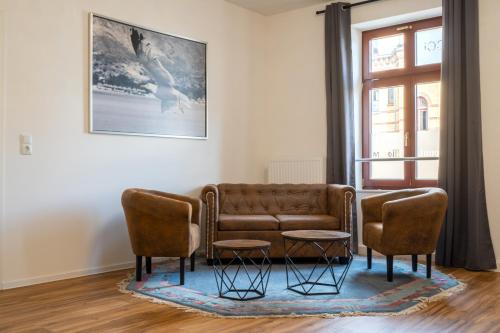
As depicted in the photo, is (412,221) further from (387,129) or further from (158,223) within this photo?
(158,223)

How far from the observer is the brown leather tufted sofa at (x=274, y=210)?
4789 millimetres

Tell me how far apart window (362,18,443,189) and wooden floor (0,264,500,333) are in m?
2.03

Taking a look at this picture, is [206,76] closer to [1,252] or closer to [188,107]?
[188,107]

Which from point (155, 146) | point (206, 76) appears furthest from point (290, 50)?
point (155, 146)

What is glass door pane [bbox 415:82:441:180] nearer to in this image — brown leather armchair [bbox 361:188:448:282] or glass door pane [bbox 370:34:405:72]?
glass door pane [bbox 370:34:405:72]

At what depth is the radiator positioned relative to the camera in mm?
5836

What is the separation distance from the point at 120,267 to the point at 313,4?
12.3ft

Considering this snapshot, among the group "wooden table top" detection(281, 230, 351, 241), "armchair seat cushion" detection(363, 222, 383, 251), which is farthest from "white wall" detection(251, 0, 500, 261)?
"wooden table top" detection(281, 230, 351, 241)

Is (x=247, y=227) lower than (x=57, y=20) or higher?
lower

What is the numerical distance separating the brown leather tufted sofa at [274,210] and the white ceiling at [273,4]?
221 cm

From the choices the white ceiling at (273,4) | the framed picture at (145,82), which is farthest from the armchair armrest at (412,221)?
the white ceiling at (273,4)

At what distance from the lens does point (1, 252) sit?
12.9 feet

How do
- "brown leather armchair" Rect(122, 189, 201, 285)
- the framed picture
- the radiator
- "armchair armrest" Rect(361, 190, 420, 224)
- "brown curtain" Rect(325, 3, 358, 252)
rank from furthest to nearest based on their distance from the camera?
the radiator, "brown curtain" Rect(325, 3, 358, 252), "armchair armrest" Rect(361, 190, 420, 224), the framed picture, "brown leather armchair" Rect(122, 189, 201, 285)

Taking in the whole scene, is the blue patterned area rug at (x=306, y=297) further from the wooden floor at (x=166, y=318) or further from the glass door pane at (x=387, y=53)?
Answer: the glass door pane at (x=387, y=53)
